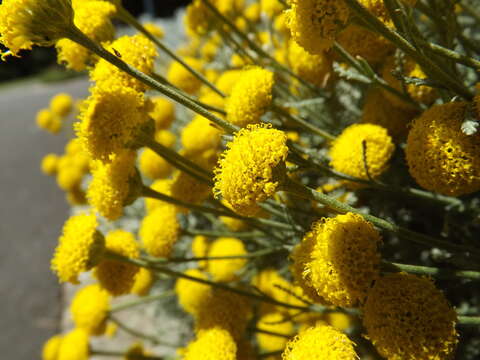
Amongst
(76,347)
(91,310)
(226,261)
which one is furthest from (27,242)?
(226,261)

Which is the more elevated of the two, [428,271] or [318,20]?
[318,20]

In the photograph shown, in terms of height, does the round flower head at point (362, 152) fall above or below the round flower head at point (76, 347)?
above

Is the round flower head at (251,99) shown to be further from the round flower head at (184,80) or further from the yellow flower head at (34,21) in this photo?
the round flower head at (184,80)

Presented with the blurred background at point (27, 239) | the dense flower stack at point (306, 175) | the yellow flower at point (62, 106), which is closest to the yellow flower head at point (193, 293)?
the dense flower stack at point (306, 175)

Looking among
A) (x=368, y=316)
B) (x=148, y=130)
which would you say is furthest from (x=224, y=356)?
(x=148, y=130)

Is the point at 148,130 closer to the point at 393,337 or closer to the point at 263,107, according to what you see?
the point at 263,107

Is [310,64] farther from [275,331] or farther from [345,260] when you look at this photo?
[275,331]

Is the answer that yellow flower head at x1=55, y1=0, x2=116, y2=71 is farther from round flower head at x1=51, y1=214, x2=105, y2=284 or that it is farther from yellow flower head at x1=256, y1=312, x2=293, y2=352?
yellow flower head at x1=256, y1=312, x2=293, y2=352
